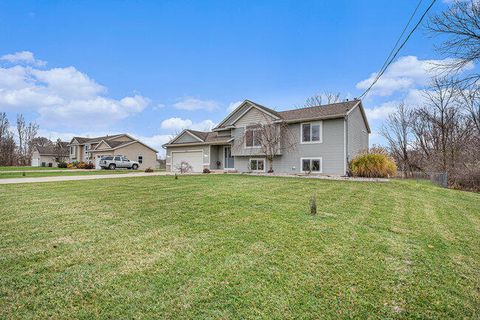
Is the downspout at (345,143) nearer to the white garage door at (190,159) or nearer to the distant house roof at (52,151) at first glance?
the white garage door at (190,159)

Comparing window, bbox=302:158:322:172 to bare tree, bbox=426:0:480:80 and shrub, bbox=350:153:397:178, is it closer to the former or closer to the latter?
shrub, bbox=350:153:397:178

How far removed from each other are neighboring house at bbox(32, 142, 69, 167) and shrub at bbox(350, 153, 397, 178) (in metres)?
55.4

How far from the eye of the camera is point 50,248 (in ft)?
11.9

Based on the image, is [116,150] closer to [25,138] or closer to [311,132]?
[311,132]

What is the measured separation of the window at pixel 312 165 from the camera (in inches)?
687

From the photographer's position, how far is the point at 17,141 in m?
49.7

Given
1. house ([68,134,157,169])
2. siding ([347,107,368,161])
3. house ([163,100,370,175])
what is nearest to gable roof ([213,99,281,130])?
house ([163,100,370,175])

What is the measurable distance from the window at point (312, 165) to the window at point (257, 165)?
3.41 meters

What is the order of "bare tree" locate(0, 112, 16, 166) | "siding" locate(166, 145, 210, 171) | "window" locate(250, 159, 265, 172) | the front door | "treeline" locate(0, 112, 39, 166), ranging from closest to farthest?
"window" locate(250, 159, 265, 172)
the front door
"siding" locate(166, 145, 210, 171)
"bare tree" locate(0, 112, 16, 166)
"treeline" locate(0, 112, 39, 166)

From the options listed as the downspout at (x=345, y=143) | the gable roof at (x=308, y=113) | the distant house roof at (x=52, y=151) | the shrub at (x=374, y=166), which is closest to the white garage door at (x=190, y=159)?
the gable roof at (x=308, y=113)

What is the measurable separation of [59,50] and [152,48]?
489cm

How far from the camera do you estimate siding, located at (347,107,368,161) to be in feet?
56.5

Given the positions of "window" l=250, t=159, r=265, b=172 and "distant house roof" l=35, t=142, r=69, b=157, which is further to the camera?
"distant house roof" l=35, t=142, r=69, b=157

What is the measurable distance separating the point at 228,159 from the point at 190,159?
4235 mm
